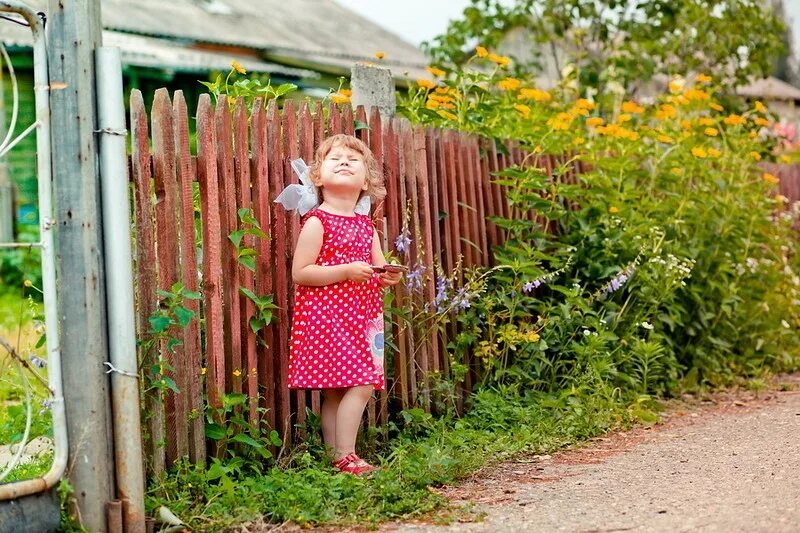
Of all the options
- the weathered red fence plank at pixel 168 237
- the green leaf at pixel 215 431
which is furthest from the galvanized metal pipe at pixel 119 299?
the green leaf at pixel 215 431

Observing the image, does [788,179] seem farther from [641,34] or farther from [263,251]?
[263,251]

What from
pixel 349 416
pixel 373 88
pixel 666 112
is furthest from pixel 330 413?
pixel 666 112

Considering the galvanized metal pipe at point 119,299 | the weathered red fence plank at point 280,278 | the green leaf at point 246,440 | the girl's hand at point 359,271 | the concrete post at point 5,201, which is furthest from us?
the concrete post at point 5,201

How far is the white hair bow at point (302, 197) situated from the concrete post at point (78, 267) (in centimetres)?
115

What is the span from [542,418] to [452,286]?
810 mm

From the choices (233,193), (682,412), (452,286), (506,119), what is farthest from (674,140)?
(233,193)

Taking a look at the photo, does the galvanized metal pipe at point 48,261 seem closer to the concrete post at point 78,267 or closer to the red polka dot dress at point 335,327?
the concrete post at point 78,267

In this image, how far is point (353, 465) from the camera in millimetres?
4684

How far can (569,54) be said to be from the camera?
1073 cm

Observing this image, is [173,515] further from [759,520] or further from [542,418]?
[542,418]

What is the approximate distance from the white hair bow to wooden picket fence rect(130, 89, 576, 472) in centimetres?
8

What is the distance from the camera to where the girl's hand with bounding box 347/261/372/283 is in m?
4.62

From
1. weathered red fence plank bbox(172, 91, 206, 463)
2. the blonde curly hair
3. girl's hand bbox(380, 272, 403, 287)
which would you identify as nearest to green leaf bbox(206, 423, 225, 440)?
weathered red fence plank bbox(172, 91, 206, 463)

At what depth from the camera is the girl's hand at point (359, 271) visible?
462cm
